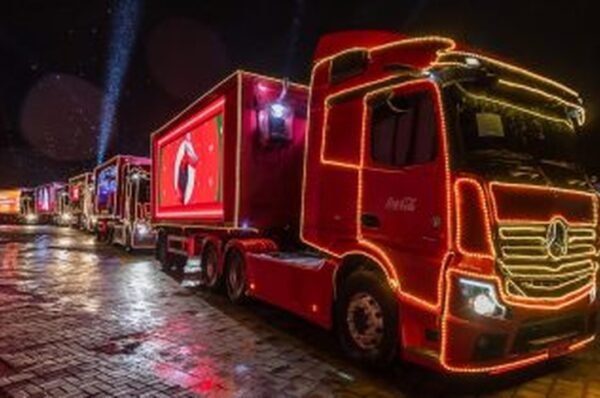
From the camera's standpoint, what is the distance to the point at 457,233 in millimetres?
5414

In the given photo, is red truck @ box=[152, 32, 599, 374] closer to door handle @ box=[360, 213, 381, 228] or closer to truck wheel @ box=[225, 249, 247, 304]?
door handle @ box=[360, 213, 381, 228]

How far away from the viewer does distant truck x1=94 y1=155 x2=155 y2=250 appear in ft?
69.9

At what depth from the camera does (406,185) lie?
6.04 metres

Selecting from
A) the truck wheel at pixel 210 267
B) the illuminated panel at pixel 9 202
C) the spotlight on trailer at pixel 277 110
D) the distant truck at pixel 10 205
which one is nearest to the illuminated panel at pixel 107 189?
the truck wheel at pixel 210 267

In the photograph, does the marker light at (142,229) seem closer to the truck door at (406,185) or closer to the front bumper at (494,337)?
the truck door at (406,185)

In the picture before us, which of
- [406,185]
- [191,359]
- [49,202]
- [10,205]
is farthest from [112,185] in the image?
[10,205]

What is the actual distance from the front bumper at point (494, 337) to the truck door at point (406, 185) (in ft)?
1.16

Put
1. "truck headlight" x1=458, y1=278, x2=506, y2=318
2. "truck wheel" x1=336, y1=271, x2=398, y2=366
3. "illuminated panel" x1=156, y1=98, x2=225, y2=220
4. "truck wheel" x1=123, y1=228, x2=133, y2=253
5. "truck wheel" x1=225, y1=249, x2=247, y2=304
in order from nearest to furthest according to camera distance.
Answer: "truck headlight" x1=458, y1=278, x2=506, y2=318 → "truck wheel" x1=336, y1=271, x2=398, y2=366 → "truck wheel" x1=225, y1=249, x2=247, y2=304 → "illuminated panel" x1=156, y1=98, x2=225, y2=220 → "truck wheel" x1=123, y1=228, x2=133, y2=253

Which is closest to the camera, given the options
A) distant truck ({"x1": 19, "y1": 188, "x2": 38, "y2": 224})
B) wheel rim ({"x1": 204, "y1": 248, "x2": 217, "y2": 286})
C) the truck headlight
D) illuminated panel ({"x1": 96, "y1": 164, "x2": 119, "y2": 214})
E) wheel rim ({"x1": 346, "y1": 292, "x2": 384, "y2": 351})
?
the truck headlight

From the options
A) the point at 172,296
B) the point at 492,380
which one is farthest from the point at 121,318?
the point at 492,380

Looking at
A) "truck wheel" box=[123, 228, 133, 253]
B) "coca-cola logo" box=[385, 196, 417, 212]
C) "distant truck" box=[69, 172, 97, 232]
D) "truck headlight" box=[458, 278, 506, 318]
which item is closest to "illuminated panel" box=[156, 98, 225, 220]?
"coca-cola logo" box=[385, 196, 417, 212]

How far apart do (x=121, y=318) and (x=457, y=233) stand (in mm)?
5619

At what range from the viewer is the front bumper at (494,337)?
530 cm

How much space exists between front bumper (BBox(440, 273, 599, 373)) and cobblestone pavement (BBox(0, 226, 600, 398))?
53 cm
